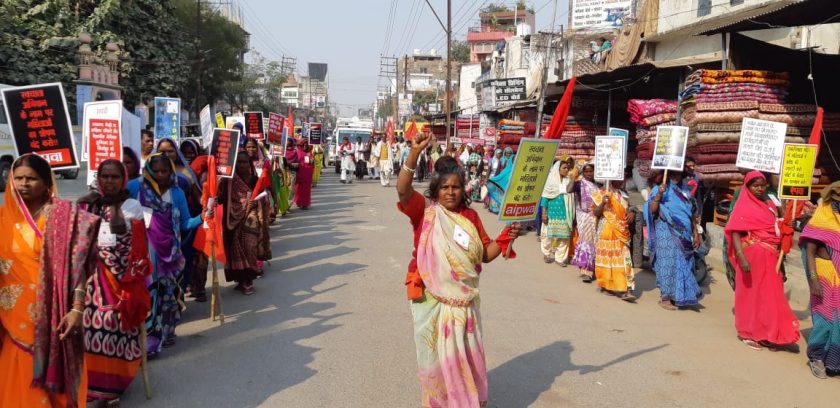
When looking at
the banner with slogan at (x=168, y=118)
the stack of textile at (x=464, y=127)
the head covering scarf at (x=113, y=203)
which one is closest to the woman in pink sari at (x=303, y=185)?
the banner with slogan at (x=168, y=118)

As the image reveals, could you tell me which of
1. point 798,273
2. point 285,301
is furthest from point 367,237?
point 798,273

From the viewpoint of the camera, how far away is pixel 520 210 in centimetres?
377

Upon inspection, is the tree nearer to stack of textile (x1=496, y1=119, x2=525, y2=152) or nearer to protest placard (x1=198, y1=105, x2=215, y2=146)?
stack of textile (x1=496, y1=119, x2=525, y2=152)

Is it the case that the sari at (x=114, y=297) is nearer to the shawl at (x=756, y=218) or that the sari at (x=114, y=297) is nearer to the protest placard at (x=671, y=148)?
the shawl at (x=756, y=218)

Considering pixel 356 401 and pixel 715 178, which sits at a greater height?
pixel 715 178

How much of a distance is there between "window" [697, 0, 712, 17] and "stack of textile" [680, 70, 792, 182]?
7.71m

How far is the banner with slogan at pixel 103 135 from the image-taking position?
491cm

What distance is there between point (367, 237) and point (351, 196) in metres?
7.97

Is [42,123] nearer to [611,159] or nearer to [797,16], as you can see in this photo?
[611,159]

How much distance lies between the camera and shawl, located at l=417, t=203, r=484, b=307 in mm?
3680

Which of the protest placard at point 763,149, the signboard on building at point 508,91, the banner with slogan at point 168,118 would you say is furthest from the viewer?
the signboard on building at point 508,91

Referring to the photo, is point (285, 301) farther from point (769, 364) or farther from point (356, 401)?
point (769, 364)

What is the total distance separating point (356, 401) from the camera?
14.2 ft

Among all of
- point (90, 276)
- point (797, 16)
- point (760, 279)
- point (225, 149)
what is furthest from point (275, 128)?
point (90, 276)
